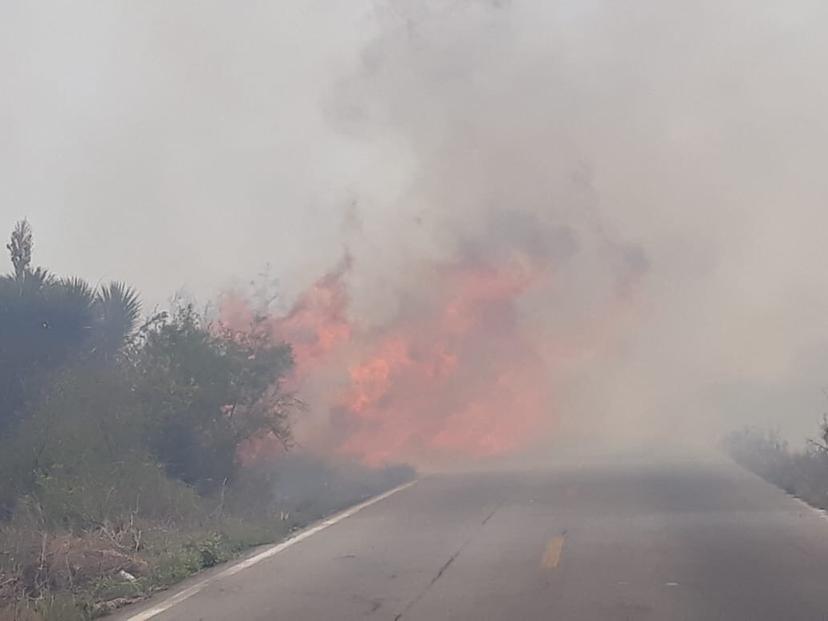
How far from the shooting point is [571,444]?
3912 cm

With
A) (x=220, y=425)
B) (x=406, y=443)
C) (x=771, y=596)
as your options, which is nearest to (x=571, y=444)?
(x=406, y=443)

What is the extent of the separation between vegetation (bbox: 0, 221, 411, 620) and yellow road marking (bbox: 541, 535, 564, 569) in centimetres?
378

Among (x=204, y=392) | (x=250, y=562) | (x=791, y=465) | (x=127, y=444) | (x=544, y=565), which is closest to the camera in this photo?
(x=544, y=565)

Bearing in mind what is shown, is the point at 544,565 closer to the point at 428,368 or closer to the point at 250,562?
the point at 250,562

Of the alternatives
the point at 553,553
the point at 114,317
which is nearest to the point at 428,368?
the point at 114,317

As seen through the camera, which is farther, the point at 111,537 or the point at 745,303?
the point at 745,303

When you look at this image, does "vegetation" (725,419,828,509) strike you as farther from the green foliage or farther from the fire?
the green foliage

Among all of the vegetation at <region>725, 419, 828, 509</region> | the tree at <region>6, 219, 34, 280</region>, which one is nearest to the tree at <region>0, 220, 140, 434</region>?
the tree at <region>6, 219, 34, 280</region>

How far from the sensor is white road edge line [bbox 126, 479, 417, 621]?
29.9 feet

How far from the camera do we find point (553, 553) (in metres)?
11.8

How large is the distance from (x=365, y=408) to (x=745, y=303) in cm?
1934

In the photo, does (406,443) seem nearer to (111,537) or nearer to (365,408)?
(365,408)

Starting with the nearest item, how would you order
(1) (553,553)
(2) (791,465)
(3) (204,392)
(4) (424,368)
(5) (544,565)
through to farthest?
1. (5) (544,565)
2. (1) (553,553)
3. (3) (204,392)
4. (2) (791,465)
5. (4) (424,368)

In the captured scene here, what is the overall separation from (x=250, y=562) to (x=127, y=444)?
626 cm
